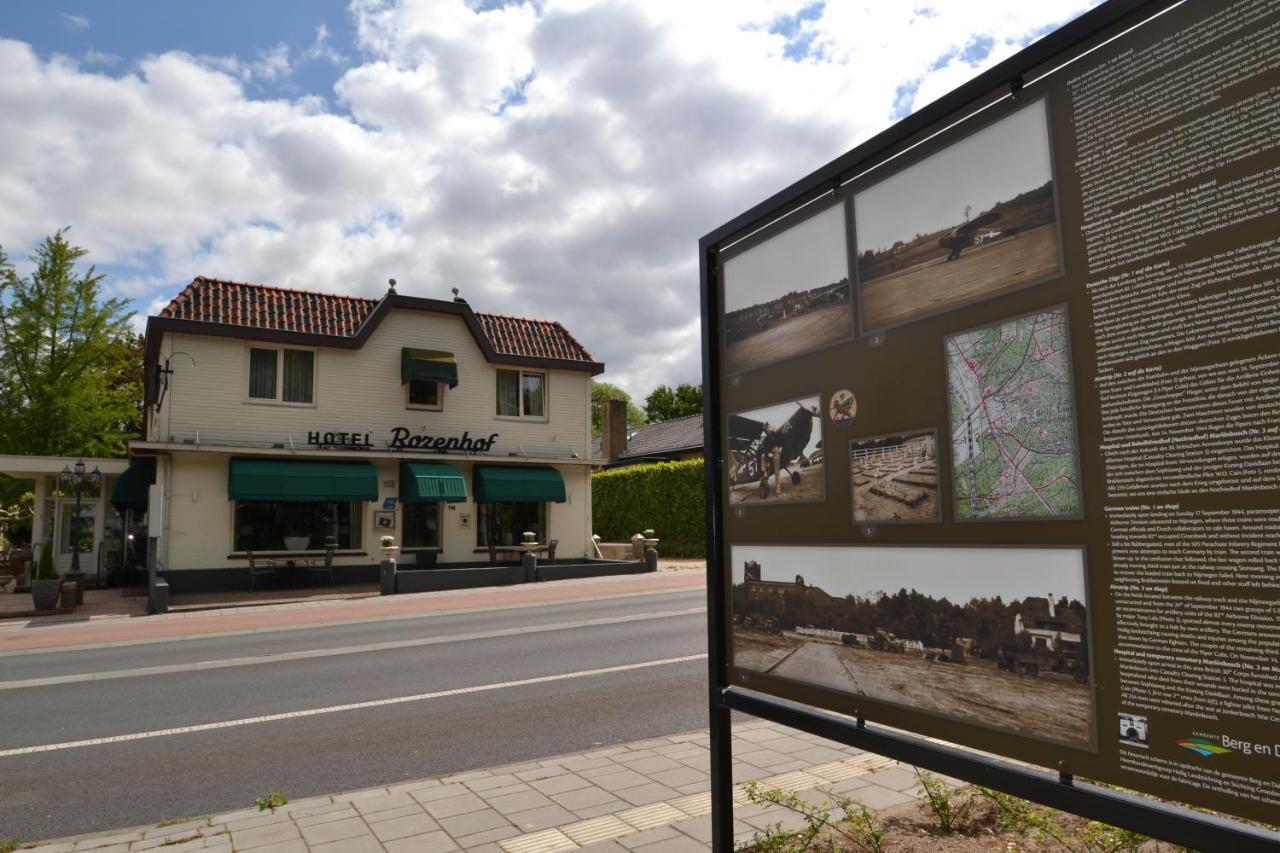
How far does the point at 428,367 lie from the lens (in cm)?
2520

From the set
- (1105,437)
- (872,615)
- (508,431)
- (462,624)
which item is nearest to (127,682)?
(462,624)

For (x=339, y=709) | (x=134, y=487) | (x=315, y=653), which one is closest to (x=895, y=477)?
(x=339, y=709)

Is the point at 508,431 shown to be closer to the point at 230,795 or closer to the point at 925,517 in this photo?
the point at 230,795

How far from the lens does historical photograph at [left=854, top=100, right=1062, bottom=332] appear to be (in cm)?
275

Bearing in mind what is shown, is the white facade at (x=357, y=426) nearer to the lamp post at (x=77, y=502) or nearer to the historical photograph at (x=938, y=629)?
the lamp post at (x=77, y=502)

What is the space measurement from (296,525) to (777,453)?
889 inches

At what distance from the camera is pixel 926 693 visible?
3.00m

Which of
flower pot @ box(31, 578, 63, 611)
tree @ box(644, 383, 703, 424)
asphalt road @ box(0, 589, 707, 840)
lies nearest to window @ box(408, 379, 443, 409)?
flower pot @ box(31, 578, 63, 611)

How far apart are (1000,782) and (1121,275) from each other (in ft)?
5.56

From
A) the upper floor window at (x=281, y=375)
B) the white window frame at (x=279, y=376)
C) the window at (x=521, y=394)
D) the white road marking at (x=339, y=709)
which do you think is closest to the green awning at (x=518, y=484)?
the window at (x=521, y=394)

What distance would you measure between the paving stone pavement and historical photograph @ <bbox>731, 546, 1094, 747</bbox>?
1.53 m

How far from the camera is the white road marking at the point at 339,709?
286 inches

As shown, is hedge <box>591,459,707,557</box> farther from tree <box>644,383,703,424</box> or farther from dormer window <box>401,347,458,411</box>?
tree <box>644,383,703,424</box>

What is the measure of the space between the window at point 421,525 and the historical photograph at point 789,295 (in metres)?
22.6
